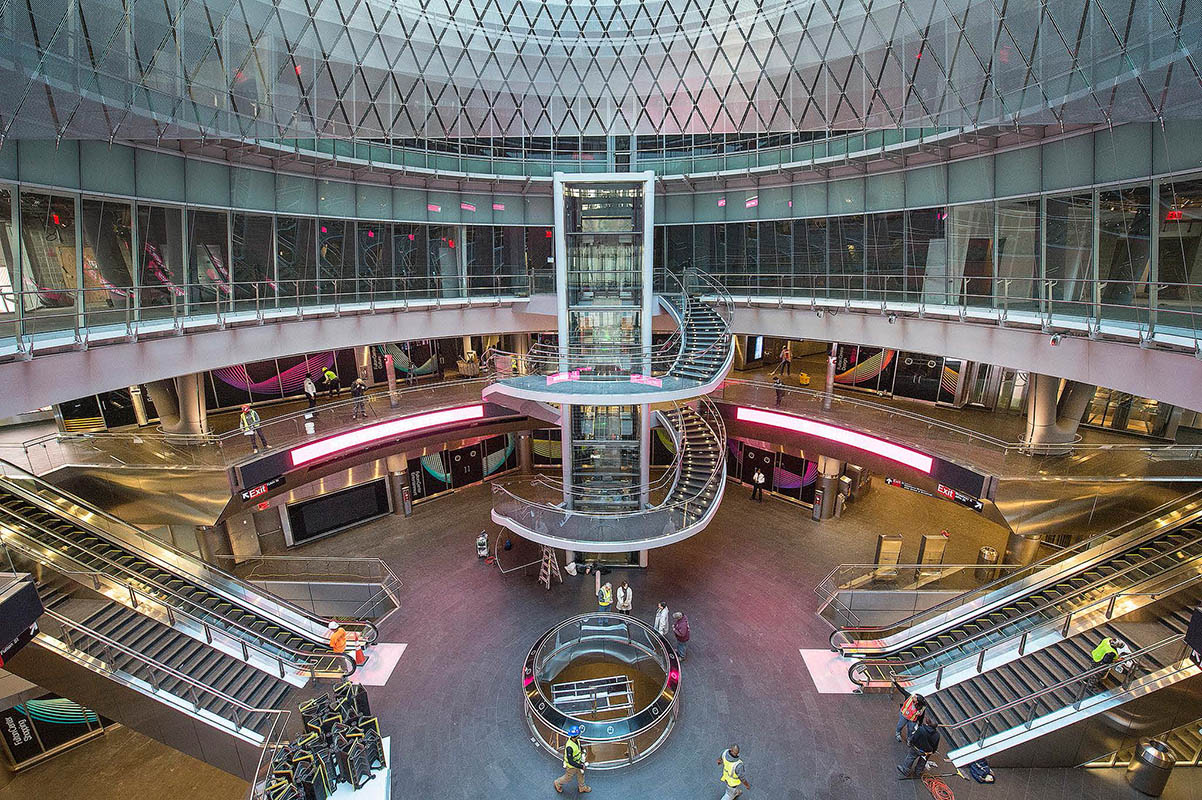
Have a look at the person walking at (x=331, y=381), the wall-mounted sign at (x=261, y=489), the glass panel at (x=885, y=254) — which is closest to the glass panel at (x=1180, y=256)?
the glass panel at (x=885, y=254)

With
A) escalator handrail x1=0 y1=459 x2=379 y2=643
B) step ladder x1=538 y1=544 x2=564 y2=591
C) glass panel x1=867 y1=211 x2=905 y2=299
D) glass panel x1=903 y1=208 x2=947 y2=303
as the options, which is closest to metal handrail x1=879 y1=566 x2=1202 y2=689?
Answer: step ladder x1=538 y1=544 x2=564 y2=591

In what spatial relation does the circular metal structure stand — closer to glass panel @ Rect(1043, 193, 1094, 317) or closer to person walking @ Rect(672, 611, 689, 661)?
person walking @ Rect(672, 611, 689, 661)

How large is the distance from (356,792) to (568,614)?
7161mm

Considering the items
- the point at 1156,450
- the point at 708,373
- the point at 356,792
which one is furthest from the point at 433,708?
the point at 1156,450

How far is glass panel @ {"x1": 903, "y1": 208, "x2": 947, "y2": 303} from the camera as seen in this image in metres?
19.1

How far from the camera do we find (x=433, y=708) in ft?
43.4

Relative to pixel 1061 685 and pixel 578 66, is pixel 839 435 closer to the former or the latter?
pixel 1061 685

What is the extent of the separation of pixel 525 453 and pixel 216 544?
13.0 meters

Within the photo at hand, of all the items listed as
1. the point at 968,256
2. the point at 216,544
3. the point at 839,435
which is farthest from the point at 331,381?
the point at 968,256

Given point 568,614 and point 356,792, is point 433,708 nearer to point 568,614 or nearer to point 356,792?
point 356,792

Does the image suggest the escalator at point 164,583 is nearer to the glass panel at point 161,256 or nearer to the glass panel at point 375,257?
the glass panel at point 161,256

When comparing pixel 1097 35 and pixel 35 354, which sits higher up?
pixel 1097 35

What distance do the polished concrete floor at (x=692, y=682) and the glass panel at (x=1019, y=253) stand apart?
8.58 metres

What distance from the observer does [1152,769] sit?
1122cm
